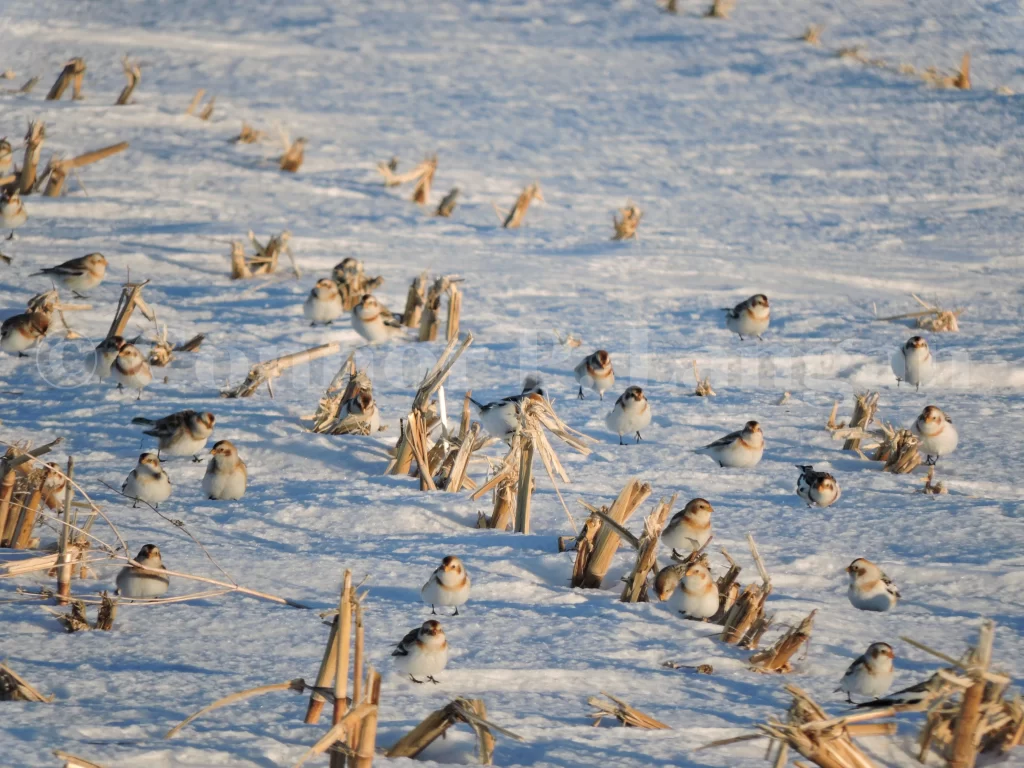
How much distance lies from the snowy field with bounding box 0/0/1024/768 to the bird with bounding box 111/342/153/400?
168 mm

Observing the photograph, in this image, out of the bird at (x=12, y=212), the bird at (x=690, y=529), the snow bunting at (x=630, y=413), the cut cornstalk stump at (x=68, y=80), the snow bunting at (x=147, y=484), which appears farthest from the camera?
the cut cornstalk stump at (x=68, y=80)

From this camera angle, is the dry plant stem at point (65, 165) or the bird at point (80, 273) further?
the dry plant stem at point (65, 165)

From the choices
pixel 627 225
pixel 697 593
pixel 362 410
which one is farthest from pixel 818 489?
pixel 627 225

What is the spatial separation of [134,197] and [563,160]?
4.30m

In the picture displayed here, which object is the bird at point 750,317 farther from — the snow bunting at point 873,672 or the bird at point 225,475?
the snow bunting at point 873,672

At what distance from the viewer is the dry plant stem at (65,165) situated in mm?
8992

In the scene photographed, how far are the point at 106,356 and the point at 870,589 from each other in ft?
13.2

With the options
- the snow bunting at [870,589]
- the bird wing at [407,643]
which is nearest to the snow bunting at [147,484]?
the bird wing at [407,643]

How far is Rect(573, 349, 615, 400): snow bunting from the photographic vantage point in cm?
606

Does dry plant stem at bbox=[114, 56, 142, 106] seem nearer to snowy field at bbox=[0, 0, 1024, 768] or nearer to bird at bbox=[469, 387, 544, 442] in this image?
snowy field at bbox=[0, 0, 1024, 768]

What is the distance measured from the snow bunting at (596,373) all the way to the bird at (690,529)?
1.99 meters

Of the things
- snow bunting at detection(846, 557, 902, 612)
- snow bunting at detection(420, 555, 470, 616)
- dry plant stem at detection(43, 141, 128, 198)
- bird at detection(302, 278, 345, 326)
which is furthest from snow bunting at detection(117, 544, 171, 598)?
dry plant stem at detection(43, 141, 128, 198)

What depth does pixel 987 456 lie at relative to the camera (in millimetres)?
5391

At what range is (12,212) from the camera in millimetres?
7918
